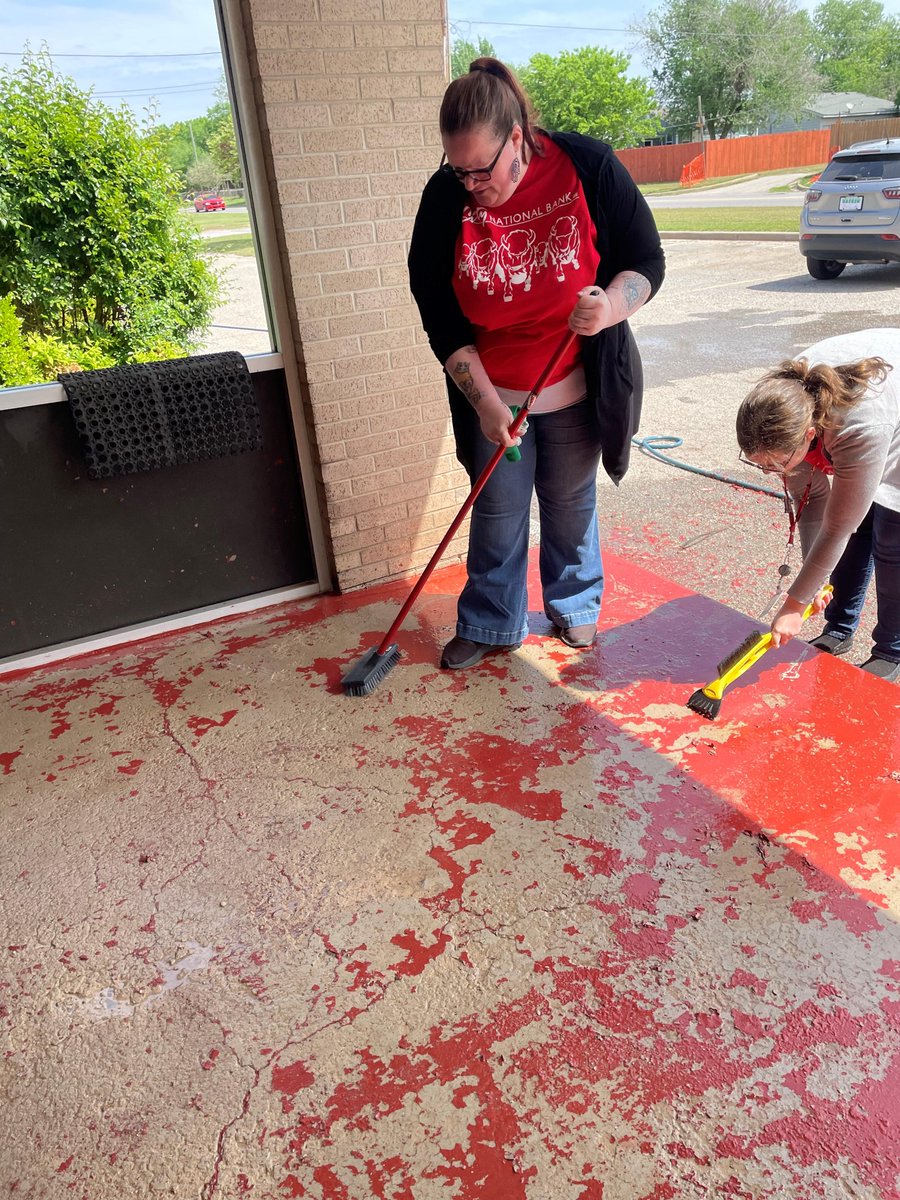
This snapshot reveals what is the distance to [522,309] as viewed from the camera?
2.40 metres

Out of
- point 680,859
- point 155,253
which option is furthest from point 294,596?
point 680,859

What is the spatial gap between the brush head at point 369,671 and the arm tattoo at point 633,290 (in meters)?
1.26

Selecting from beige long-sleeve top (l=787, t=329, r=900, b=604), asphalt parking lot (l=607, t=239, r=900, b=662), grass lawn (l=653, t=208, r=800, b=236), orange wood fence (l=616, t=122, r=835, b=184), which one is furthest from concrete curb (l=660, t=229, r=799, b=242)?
orange wood fence (l=616, t=122, r=835, b=184)

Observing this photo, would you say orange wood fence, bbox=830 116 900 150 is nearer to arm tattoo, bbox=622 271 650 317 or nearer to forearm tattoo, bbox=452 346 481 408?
arm tattoo, bbox=622 271 650 317

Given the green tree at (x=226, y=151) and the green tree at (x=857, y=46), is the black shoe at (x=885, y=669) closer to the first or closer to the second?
the green tree at (x=226, y=151)

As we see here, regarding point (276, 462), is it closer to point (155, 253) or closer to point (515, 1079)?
point (155, 253)

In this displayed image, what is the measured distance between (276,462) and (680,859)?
6.61ft

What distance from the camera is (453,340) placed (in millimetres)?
2551

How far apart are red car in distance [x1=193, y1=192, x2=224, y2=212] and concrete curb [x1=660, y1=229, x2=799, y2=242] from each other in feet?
46.4

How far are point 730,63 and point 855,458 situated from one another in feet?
189

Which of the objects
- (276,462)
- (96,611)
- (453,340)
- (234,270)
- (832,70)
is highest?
(832,70)

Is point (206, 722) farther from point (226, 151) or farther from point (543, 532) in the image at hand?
point (226, 151)

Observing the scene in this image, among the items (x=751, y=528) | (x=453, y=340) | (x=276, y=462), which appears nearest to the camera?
(x=453, y=340)

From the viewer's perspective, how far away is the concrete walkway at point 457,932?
1476 mm
